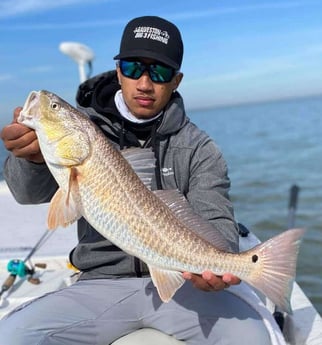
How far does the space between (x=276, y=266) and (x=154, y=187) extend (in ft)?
3.02

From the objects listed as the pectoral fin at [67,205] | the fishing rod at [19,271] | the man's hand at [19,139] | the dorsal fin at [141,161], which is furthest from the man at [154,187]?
the fishing rod at [19,271]

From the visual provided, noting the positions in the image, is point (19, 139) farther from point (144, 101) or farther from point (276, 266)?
point (276, 266)

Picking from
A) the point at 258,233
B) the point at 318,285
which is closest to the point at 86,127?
the point at 318,285

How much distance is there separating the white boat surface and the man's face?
3.87 ft

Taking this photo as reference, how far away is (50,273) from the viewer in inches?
167

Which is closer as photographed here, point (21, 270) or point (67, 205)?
point (67, 205)

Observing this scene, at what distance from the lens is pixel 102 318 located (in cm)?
277

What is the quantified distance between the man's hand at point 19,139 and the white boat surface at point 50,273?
112cm

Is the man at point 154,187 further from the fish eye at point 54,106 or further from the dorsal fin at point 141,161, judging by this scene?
the dorsal fin at point 141,161

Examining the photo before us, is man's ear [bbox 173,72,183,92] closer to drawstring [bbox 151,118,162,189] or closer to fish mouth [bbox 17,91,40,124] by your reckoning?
drawstring [bbox 151,118,162,189]

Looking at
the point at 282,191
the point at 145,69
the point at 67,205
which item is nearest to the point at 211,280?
the point at 67,205

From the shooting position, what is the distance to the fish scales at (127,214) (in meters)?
2.34

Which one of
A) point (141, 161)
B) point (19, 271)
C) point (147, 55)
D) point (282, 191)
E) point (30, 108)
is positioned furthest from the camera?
point (282, 191)

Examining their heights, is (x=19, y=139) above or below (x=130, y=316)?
above
